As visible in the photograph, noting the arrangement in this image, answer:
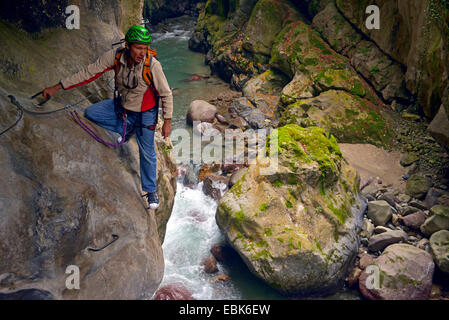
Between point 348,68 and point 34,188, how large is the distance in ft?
41.9

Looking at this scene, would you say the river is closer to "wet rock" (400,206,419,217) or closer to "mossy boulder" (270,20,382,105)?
"wet rock" (400,206,419,217)

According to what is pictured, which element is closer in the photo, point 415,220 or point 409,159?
point 415,220

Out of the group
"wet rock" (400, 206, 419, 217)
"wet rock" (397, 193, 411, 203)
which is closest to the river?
"wet rock" (400, 206, 419, 217)

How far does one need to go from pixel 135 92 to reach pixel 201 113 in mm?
9746

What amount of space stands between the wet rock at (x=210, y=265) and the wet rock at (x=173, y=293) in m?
0.68

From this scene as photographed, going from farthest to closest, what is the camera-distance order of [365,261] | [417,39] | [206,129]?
[206,129], [417,39], [365,261]

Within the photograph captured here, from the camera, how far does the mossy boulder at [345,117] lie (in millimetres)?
11883

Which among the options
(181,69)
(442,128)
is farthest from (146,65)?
(181,69)

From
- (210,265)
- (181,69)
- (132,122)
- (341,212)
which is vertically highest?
(132,122)

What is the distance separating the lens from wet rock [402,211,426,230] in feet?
27.3

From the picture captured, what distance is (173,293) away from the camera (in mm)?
7098

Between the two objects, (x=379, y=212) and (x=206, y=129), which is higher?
(x=206, y=129)

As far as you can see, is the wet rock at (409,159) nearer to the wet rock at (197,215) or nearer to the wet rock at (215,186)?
the wet rock at (215,186)

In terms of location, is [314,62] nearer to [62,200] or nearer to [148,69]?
[148,69]
